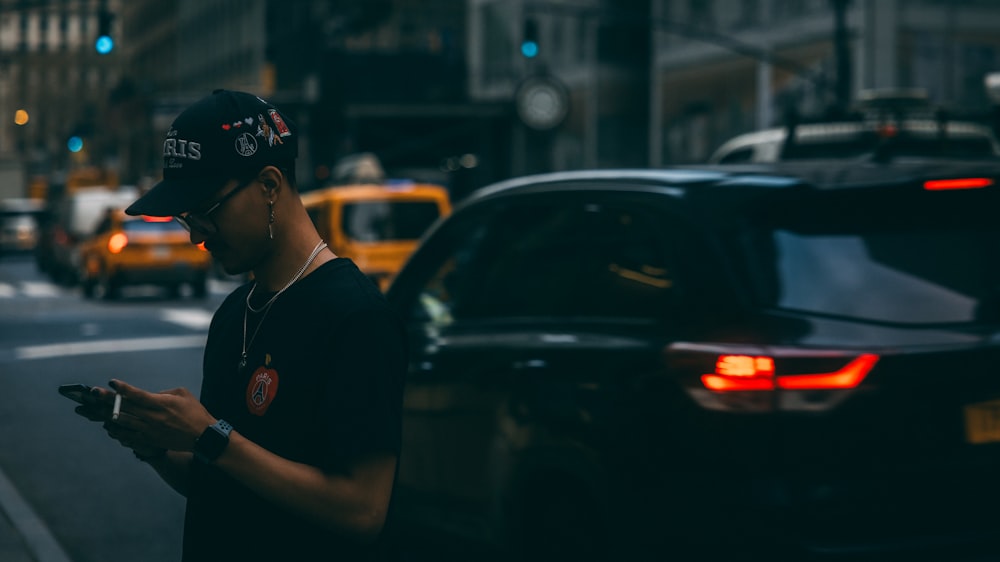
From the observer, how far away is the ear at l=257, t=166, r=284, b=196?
9.19ft

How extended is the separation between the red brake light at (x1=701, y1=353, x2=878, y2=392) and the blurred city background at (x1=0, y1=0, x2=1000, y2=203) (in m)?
9.71

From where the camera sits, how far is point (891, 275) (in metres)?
4.69

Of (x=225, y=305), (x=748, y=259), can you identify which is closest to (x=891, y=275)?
(x=748, y=259)

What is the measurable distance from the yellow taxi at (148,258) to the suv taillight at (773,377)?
→ 25.7 metres

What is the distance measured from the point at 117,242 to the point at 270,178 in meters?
28.5

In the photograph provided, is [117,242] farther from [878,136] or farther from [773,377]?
[773,377]

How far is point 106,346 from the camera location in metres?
19.7

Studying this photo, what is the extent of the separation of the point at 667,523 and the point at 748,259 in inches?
29.5

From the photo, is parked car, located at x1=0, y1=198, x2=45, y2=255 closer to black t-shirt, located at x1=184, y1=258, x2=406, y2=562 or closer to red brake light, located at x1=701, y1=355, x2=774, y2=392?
red brake light, located at x1=701, y1=355, x2=774, y2=392

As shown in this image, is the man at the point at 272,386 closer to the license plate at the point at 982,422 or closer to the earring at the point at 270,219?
the earring at the point at 270,219

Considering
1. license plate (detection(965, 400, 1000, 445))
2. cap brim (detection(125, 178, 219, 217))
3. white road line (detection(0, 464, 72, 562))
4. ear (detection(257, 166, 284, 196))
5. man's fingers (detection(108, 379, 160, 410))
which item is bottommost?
white road line (detection(0, 464, 72, 562))

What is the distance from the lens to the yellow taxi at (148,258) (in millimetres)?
30078

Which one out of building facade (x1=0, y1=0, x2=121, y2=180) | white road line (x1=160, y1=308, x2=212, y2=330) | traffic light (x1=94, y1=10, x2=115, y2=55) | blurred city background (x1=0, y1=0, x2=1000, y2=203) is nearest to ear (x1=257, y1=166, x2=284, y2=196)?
blurred city background (x1=0, y1=0, x2=1000, y2=203)

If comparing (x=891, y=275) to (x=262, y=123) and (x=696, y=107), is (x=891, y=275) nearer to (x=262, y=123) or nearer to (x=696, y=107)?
(x=262, y=123)
